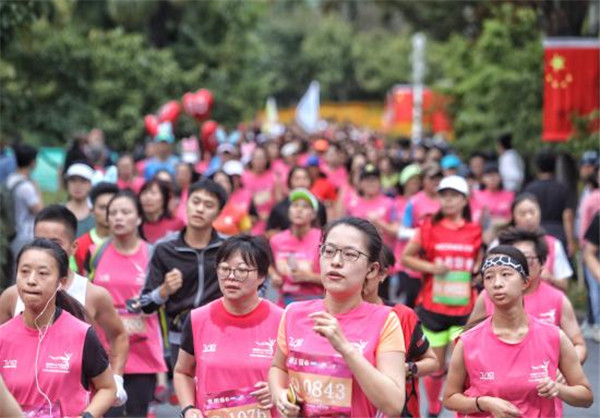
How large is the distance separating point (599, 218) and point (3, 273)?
5.40 metres

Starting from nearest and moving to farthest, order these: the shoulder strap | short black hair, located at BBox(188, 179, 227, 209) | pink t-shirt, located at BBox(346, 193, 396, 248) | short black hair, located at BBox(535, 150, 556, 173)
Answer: short black hair, located at BBox(188, 179, 227, 209)
the shoulder strap
short black hair, located at BBox(535, 150, 556, 173)
pink t-shirt, located at BBox(346, 193, 396, 248)

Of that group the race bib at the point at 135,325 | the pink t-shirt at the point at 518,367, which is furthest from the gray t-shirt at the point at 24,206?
the pink t-shirt at the point at 518,367

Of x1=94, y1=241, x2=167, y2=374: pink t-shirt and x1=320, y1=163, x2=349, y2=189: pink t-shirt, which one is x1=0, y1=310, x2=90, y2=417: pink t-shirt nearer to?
x1=94, y1=241, x2=167, y2=374: pink t-shirt

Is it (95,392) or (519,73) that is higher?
(519,73)

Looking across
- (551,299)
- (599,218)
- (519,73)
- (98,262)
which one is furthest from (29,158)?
(519,73)

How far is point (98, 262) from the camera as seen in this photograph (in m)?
8.46

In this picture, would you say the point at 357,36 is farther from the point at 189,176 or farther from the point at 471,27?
the point at 189,176

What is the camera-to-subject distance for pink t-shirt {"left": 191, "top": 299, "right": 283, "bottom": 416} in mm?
5691

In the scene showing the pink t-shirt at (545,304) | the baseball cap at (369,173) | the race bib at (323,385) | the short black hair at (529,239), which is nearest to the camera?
the race bib at (323,385)

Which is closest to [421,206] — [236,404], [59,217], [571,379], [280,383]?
[59,217]

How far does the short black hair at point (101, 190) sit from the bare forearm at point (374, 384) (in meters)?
5.27

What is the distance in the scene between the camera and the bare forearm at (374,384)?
178 inches

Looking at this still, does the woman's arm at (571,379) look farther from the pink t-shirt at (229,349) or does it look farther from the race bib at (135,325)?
the race bib at (135,325)

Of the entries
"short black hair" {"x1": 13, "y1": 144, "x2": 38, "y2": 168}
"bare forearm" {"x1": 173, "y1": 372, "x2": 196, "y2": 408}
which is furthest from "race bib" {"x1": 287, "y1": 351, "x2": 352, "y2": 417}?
"short black hair" {"x1": 13, "y1": 144, "x2": 38, "y2": 168}
